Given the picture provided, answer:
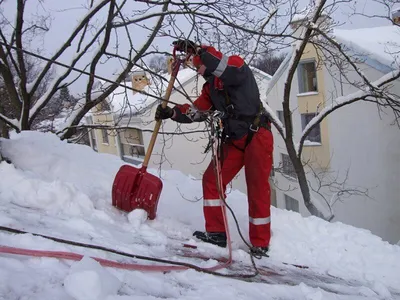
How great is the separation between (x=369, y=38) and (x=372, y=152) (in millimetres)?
4371

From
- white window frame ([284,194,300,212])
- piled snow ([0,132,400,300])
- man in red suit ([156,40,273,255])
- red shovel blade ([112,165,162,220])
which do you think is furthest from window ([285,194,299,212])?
red shovel blade ([112,165,162,220])

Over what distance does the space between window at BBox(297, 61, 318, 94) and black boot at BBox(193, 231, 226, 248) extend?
12921 millimetres

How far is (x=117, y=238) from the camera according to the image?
2783 millimetres

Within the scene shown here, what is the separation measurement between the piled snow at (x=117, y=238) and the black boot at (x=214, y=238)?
0.12 meters

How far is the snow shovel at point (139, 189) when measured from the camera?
3.54 metres

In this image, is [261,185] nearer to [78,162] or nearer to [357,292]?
[357,292]

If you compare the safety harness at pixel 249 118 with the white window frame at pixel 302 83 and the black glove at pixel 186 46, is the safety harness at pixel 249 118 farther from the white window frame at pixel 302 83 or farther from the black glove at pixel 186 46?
the white window frame at pixel 302 83

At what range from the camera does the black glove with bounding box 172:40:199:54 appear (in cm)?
331

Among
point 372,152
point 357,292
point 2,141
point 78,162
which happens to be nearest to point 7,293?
point 357,292

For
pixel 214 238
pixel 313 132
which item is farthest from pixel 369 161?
pixel 214 238

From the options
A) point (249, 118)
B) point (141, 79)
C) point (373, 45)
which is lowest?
point (249, 118)

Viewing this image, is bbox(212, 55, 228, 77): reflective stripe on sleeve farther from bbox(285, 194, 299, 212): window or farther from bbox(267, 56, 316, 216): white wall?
bbox(285, 194, 299, 212): window

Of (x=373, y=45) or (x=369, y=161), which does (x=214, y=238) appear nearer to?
(x=369, y=161)

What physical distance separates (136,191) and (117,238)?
835mm
